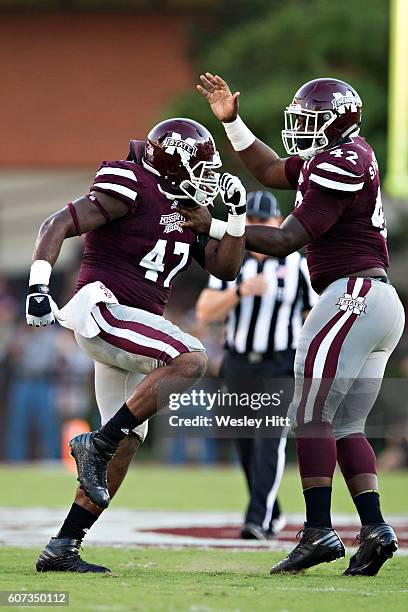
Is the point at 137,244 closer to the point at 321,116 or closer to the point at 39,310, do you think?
the point at 39,310

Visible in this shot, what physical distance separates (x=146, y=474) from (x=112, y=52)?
8867mm

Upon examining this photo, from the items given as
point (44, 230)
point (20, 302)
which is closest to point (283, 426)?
point (44, 230)

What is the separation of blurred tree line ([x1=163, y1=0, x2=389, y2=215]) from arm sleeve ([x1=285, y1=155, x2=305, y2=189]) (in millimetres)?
9669

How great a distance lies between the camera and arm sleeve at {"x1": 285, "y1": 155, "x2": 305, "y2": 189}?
5480 millimetres

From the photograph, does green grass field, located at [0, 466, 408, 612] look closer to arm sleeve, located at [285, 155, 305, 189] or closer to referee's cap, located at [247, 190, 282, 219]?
arm sleeve, located at [285, 155, 305, 189]

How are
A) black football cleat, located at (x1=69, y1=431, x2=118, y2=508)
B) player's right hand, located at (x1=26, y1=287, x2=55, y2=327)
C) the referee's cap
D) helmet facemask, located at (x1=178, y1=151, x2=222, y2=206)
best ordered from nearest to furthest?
player's right hand, located at (x1=26, y1=287, x2=55, y2=327)
black football cleat, located at (x1=69, y1=431, x2=118, y2=508)
helmet facemask, located at (x1=178, y1=151, x2=222, y2=206)
the referee's cap

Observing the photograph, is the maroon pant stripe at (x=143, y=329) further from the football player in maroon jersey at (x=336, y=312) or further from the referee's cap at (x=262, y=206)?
the referee's cap at (x=262, y=206)

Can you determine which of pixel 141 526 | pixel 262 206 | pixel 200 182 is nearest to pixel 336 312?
pixel 200 182

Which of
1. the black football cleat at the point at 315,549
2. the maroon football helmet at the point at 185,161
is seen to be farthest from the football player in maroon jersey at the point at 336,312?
the maroon football helmet at the point at 185,161

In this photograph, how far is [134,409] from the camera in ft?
16.0

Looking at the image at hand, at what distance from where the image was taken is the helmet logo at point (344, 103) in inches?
202

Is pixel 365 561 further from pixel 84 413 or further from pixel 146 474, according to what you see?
pixel 84 413

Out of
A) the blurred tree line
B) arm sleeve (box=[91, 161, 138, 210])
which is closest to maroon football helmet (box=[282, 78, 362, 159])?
arm sleeve (box=[91, 161, 138, 210])

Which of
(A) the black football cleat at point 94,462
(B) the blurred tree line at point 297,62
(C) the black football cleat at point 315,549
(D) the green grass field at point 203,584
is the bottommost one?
(D) the green grass field at point 203,584
